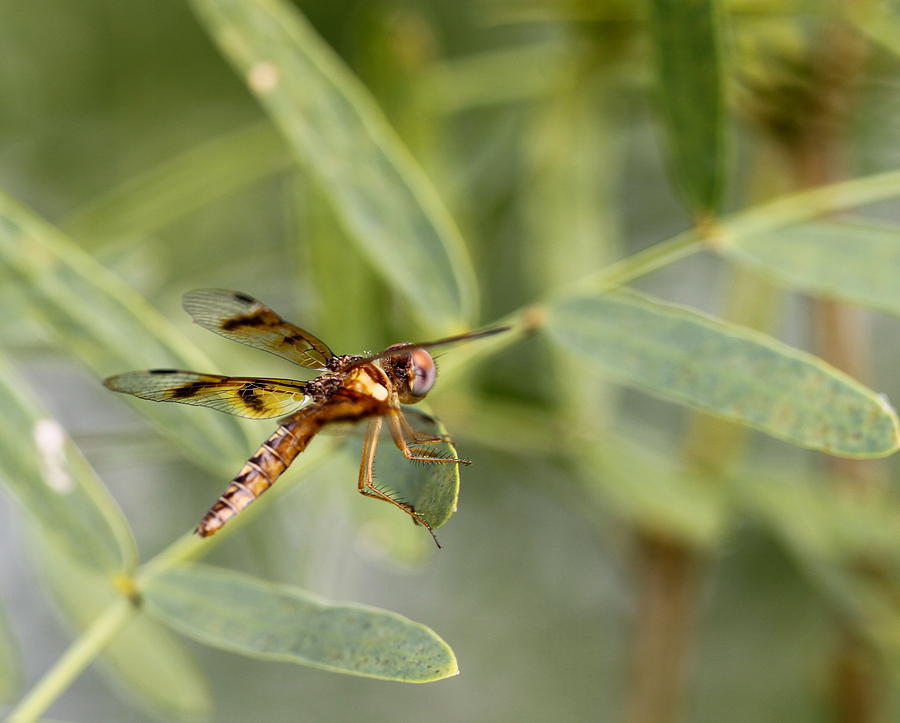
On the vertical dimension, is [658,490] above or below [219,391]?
above

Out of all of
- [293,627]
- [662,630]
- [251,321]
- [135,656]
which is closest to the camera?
[293,627]

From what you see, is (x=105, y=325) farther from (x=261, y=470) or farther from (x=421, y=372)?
(x=421, y=372)

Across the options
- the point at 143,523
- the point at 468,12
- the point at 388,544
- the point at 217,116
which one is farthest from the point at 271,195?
the point at 388,544

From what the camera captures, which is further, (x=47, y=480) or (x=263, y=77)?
(x=263, y=77)

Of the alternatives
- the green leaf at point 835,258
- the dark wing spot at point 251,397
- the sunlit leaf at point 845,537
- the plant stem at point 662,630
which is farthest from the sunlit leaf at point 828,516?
the dark wing spot at point 251,397

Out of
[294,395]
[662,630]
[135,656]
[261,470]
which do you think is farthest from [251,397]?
[662,630]

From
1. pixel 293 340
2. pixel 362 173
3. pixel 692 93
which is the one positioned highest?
pixel 692 93

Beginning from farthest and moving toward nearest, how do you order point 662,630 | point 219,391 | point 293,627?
point 662,630 < point 219,391 < point 293,627
